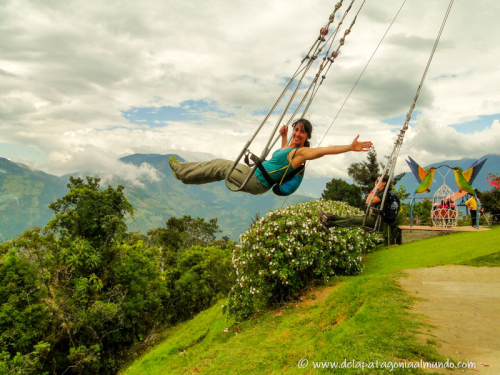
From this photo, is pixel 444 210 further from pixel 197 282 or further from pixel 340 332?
pixel 197 282

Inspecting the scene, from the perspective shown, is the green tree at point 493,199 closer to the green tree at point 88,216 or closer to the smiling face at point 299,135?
the smiling face at point 299,135

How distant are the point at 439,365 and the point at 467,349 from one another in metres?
0.87

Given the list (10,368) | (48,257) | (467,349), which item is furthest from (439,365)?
(48,257)

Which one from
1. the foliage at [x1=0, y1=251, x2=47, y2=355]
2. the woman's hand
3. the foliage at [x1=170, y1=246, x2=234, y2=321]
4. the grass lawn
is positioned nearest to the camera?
the woman's hand

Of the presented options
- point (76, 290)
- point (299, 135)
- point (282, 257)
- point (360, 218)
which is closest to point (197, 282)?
point (76, 290)

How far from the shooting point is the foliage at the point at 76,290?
16.0 metres

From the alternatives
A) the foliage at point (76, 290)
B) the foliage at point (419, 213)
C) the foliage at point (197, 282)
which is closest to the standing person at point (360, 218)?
the foliage at point (76, 290)

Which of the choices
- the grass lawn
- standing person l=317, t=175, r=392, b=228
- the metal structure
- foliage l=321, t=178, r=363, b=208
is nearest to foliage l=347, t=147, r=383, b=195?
foliage l=321, t=178, r=363, b=208

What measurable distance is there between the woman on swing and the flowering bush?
722 cm

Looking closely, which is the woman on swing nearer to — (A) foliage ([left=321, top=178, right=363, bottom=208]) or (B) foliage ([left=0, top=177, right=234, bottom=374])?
(B) foliage ([left=0, top=177, right=234, bottom=374])

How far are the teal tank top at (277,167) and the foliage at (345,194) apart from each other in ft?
120

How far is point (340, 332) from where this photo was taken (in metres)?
7.61

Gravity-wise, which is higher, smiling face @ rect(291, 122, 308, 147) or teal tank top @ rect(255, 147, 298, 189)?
smiling face @ rect(291, 122, 308, 147)

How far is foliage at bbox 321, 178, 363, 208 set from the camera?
40.2 meters
